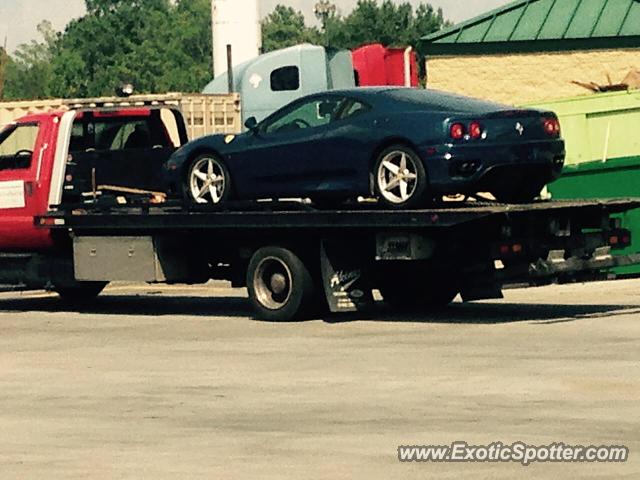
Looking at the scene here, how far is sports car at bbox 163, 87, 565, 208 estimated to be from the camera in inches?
697

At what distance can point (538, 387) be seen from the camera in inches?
524

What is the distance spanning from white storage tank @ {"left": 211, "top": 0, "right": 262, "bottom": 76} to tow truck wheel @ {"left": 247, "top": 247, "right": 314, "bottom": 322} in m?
27.6

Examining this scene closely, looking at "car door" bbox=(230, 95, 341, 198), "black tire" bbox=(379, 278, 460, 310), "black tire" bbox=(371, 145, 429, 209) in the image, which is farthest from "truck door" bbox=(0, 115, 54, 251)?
"black tire" bbox=(371, 145, 429, 209)

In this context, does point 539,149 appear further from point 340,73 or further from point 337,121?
point 340,73

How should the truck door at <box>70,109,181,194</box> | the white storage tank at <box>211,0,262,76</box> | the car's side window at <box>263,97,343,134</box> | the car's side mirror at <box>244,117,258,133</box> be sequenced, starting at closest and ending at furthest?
the car's side window at <box>263,97,343,134</box>
the car's side mirror at <box>244,117,258,133</box>
the truck door at <box>70,109,181,194</box>
the white storage tank at <box>211,0,262,76</box>

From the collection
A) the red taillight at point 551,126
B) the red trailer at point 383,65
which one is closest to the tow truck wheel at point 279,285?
the red taillight at point 551,126

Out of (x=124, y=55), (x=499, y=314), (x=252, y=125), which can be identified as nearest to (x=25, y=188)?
(x=252, y=125)

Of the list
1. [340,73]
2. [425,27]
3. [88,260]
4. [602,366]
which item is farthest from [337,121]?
[425,27]

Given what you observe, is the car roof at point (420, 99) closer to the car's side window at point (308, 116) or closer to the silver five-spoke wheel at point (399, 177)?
the car's side window at point (308, 116)

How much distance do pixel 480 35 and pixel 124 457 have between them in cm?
3739

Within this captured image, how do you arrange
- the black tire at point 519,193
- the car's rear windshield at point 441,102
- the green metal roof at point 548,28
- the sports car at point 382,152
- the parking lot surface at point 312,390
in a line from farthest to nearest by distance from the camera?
the green metal roof at point 548,28, the black tire at point 519,193, the car's rear windshield at point 441,102, the sports car at point 382,152, the parking lot surface at point 312,390

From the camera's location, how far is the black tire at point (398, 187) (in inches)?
698

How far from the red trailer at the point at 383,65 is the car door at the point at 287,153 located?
54.7ft

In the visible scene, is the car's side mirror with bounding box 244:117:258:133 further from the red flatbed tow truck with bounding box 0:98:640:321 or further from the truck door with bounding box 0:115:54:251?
the truck door with bounding box 0:115:54:251
